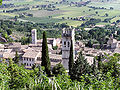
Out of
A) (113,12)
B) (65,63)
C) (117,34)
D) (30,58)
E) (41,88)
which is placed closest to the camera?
(41,88)

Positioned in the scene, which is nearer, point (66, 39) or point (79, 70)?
point (79, 70)

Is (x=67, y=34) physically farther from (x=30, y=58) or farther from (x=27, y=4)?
(x=27, y=4)

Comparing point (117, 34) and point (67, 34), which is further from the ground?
point (67, 34)

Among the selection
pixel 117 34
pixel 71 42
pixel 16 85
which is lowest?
pixel 117 34

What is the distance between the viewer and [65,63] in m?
26.4

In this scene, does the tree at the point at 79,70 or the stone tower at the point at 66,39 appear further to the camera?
the stone tower at the point at 66,39

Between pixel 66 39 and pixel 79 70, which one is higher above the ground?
pixel 66 39

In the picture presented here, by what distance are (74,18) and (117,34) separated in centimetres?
3846

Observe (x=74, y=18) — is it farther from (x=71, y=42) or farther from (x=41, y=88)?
(x=41, y=88)

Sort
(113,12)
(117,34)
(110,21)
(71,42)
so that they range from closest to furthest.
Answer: (71,42), (117,34), (110,21), (113,12)

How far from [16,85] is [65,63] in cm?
1871

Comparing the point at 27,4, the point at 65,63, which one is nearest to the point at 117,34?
the point at 65,63

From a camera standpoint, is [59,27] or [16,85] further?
[59,27]

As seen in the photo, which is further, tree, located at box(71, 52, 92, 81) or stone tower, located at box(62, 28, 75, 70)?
stone tower, located at box(62, 28, 75, 70)
